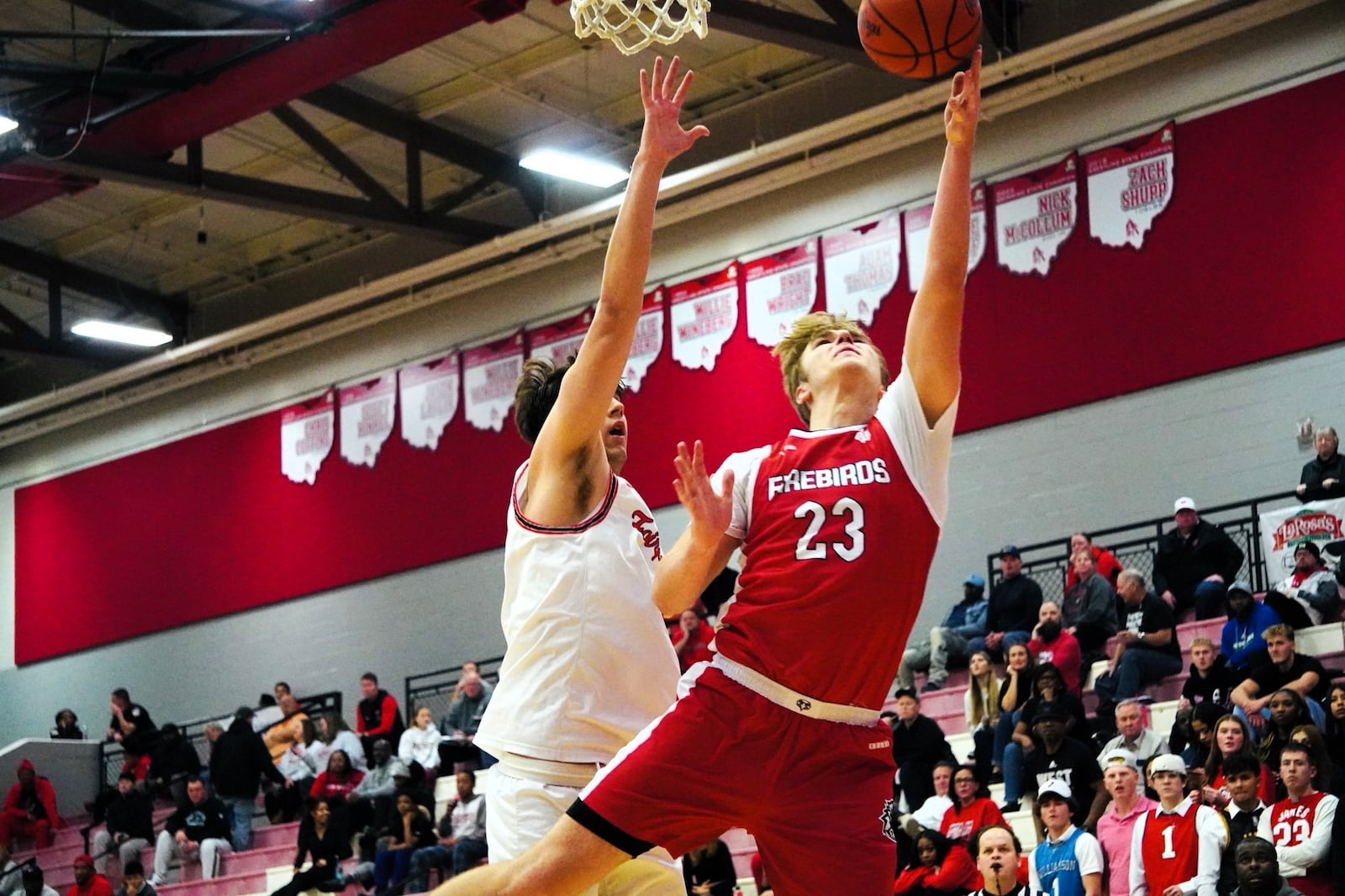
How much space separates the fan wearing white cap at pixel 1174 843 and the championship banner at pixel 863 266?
9.07 meters

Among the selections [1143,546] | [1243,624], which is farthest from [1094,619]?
[1143,546]

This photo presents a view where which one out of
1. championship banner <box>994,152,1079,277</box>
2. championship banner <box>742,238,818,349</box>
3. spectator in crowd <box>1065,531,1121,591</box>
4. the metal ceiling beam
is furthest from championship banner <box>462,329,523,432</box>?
spectator in crowd <box>1065,531,1121,591</box>

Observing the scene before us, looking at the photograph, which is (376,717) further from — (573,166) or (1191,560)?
(1191,560)

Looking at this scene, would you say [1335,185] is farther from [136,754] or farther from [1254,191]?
[136,754]

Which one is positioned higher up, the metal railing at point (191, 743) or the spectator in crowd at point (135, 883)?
the metal railing at point (191, 743)

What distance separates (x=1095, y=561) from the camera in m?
15.9

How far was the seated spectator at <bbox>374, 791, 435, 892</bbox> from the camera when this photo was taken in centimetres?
1541

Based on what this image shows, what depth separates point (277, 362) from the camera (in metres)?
24.5

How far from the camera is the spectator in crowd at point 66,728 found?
24.1 m

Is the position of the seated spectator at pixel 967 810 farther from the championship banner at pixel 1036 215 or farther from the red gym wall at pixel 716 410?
the championship banner at pixel 1036 215

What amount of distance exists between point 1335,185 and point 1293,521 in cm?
351

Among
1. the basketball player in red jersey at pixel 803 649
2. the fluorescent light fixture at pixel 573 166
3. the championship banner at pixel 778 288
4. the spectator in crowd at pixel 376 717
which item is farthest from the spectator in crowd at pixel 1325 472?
the basketball player in red jersey at pixel 803 649

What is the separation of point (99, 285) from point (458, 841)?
12.6 metres

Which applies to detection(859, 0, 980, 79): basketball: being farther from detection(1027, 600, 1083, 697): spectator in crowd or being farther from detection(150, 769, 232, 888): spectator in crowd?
detection(150, 769, 232, 888): spectator in crowd
